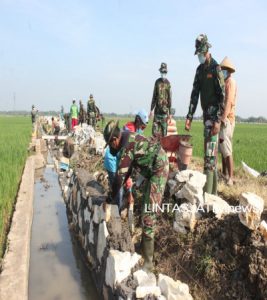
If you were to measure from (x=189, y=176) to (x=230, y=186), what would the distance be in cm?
111

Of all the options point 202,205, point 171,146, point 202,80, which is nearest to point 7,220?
point 171,146

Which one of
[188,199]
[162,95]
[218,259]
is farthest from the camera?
[162,95]

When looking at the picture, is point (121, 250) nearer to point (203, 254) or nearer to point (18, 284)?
point (203, 254)

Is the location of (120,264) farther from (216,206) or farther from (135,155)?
(216,206)

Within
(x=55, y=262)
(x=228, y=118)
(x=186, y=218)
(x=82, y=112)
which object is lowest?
(x=55, y=262)

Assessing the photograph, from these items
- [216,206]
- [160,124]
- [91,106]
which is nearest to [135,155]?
[216,206]

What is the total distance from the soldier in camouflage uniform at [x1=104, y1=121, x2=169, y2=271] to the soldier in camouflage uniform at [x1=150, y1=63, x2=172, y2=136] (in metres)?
2.84

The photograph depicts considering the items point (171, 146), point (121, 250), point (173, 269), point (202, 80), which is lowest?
point (173, 269)

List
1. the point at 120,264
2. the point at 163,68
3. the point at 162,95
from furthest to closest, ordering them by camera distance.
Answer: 1. the point at 162,95
2. the point at 163,68
3. the point at 120,264

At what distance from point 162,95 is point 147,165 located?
122 inches

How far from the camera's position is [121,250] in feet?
9.37

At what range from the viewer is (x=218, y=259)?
9.73 feet

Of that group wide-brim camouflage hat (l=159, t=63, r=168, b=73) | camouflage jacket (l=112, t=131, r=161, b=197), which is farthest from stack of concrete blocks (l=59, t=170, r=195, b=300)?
wide-brim camouflage hat (l=159, t=63, r=168, b=73)

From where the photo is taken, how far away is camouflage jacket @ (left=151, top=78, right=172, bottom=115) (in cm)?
612
